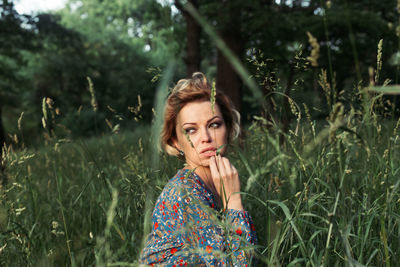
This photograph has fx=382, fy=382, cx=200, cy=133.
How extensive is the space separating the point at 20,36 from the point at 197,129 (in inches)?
277

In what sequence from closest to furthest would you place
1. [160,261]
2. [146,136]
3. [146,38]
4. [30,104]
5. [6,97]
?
1. [146,38]
2. [160,261]
3. [146,136]
4. [6,97]
5. [30,104]

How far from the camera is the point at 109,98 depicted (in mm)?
23578

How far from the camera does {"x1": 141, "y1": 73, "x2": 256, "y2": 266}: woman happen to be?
1690 mm

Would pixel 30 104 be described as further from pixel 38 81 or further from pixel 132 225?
pixel 132 225

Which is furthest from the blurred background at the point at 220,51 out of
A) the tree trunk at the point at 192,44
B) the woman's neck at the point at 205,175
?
the woman's neck at the point at 205,175

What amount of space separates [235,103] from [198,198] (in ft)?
24.6

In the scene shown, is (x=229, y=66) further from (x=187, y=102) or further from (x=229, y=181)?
(x=229, y=181)

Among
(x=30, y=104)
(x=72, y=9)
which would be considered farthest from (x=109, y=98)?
(x=72, y=9)

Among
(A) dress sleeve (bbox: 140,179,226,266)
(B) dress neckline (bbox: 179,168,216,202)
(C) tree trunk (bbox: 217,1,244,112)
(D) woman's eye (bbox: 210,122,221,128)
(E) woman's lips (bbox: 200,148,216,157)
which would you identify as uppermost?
(C) tree trunk (bbox: 217,1,244,112)

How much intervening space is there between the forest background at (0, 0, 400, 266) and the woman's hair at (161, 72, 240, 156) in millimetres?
110

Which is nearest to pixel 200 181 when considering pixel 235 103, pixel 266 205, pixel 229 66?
pixel 266 205

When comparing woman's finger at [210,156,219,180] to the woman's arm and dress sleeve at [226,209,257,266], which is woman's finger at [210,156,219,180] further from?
dress sleeve at [226,209,257,266]

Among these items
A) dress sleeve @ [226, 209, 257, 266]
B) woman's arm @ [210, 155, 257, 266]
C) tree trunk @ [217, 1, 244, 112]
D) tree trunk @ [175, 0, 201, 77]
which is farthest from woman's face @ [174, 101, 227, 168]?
tree trunk @ [217, 1, 244, 112]

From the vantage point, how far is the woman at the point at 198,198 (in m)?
1.69
